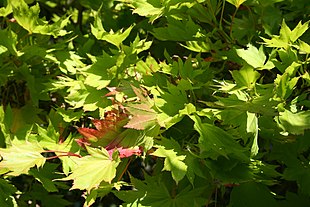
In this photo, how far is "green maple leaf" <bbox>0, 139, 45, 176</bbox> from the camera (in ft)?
5.12

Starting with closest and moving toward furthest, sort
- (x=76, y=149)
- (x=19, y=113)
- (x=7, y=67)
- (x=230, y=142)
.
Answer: (x=230, y=142) < (x=76, y=149) < (x=7, y=67) < (x=19, y=113)

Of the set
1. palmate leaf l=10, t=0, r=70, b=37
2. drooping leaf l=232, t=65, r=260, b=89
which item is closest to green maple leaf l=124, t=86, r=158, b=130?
drooping leaf l=232, t=65, r=260, b=89

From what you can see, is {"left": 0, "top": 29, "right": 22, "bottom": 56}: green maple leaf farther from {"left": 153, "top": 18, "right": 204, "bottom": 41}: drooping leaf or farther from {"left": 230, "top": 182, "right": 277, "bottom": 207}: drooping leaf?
{"left": 230, "top": 182, "right": 277, "bottom": 207}: drooping leaf

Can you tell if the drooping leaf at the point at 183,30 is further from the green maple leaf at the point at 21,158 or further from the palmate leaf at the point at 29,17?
the green maple leaf at the point at 21,158

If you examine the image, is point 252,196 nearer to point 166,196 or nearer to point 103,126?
point 166,196

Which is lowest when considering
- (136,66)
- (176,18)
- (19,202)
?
(19,202)

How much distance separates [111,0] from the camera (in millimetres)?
2141

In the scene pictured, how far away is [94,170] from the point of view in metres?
1.47

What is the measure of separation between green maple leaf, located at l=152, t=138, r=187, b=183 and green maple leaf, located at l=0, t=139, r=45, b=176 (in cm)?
36

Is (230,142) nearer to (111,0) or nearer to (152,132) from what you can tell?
(152,132)

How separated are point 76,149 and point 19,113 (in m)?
0.45

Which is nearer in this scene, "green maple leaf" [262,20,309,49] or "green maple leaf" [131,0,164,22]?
"green maple leaf" [262,20,309,49]

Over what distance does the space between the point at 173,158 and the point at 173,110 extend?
126mm

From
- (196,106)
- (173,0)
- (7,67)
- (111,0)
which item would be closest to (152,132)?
A: (196,106)
